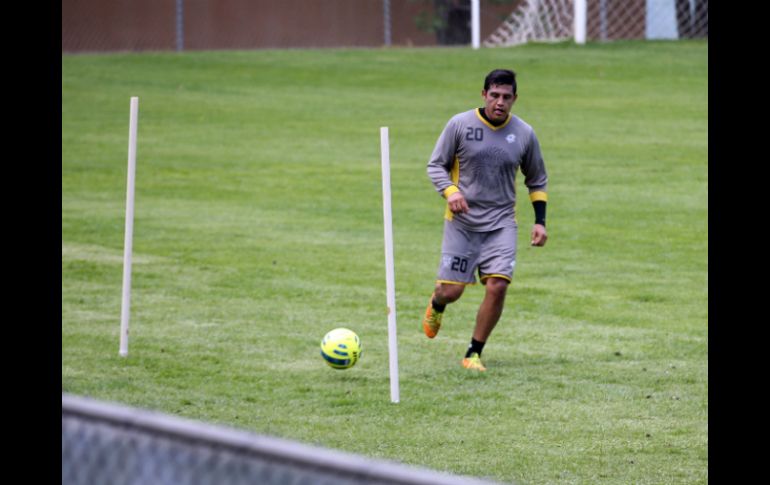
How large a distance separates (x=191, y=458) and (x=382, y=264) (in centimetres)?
1217

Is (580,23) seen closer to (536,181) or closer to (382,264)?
A: (382,264)

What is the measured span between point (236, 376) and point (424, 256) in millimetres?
5838

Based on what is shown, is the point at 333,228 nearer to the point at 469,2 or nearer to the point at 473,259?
the point at 473,259

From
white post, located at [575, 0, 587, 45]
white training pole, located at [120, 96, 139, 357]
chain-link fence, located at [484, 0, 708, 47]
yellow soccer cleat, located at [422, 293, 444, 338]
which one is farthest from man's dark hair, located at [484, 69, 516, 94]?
chain-link fence, located at [484, 0, 708, 47]

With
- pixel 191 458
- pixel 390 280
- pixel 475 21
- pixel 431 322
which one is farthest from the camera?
pixel 475 21

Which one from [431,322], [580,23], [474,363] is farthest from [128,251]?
[580,23]

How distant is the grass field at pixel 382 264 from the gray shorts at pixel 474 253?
72cm

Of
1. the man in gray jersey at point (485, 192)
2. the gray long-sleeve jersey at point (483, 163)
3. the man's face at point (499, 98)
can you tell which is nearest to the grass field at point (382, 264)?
the man in gray jersey at point (485, 192)

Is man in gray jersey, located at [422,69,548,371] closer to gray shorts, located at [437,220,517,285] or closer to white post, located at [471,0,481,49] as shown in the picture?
gray shorts, located at [437,220,517,285]

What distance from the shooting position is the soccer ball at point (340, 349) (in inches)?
387

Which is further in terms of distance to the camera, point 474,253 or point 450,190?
point 474,253

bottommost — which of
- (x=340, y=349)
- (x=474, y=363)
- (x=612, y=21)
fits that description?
(x=474, y=363)

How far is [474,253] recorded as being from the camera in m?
A: 10.3
